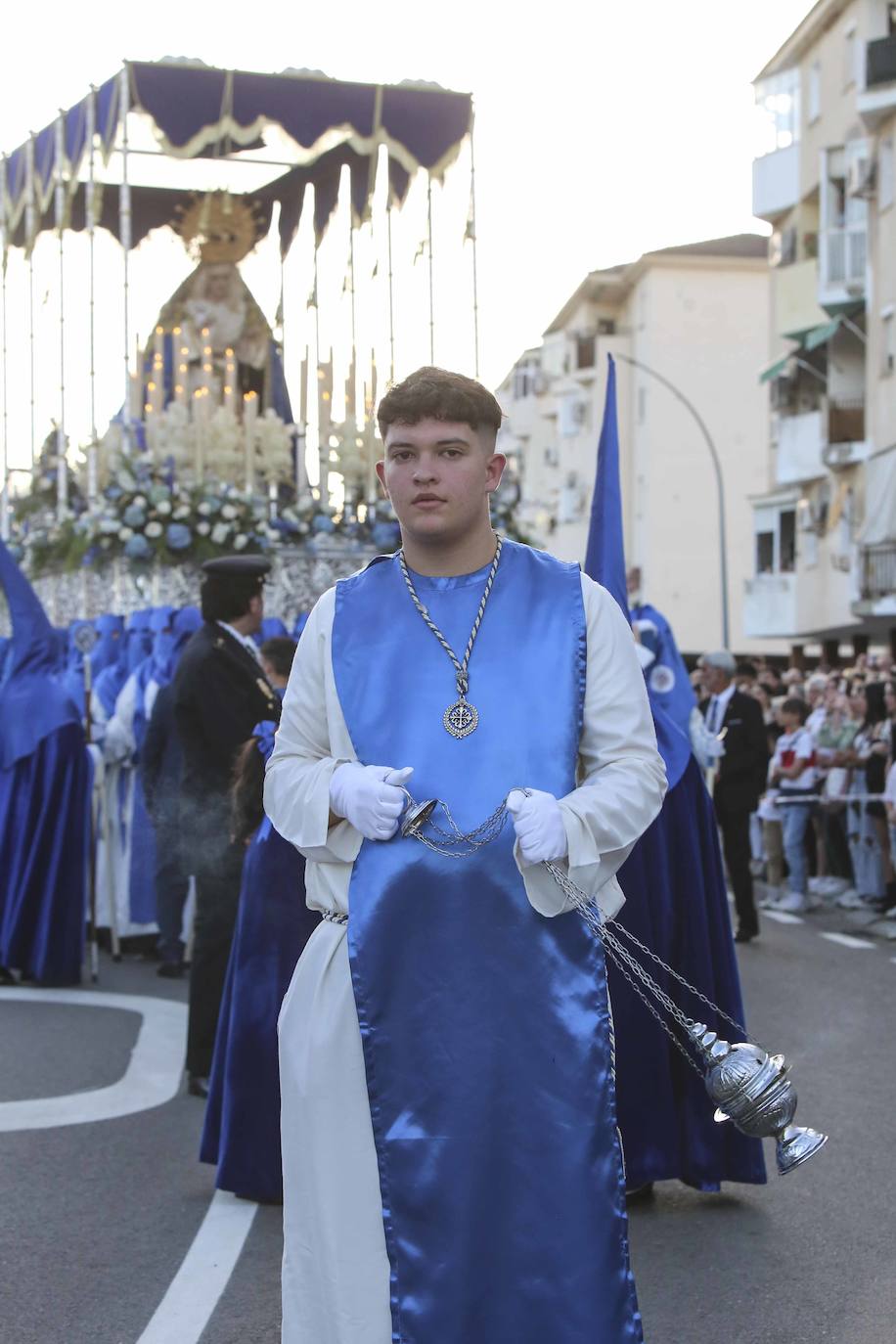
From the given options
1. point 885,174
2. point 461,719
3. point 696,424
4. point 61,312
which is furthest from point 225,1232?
point 696,424

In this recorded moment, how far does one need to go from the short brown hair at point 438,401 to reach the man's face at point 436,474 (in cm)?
2

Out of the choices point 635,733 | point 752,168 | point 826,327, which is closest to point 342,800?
point 635,733

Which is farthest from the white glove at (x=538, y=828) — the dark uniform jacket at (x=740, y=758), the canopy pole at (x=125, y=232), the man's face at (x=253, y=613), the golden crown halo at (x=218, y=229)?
the golden crown halo at (x=218, y=229)

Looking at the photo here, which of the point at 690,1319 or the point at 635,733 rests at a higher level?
the point at 635,733

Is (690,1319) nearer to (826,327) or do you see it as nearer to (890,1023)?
(890,1023)

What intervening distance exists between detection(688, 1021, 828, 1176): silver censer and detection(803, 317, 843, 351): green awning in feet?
135

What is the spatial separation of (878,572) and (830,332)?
6355mm

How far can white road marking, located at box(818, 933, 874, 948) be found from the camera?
13.9m

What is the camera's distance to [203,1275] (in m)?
5.50

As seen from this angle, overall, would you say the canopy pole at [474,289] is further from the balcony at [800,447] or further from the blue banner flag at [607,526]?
the balcony at [800,447]

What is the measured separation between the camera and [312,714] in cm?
404

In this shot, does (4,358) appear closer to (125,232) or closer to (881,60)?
(125,232)

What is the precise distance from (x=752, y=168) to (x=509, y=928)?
48275mm

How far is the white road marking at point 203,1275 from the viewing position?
4973 mm
